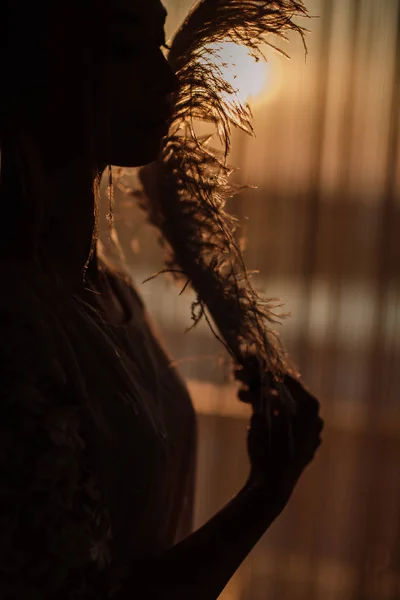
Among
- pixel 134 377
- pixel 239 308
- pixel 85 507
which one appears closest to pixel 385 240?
pixel 239 308

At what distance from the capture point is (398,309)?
4.37 feet

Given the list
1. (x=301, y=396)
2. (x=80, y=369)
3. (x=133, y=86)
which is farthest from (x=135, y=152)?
(x=301, y=396)

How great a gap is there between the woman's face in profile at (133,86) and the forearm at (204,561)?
330 millimetres

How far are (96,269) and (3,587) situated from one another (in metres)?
0.33

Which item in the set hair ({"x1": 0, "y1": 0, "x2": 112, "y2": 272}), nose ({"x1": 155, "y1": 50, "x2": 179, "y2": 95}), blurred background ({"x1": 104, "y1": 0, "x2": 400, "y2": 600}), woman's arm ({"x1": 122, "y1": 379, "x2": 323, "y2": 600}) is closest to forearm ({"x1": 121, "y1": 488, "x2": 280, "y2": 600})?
woman's arm ({"x1": 122, "y1": 379, "x2": 323, "y2": 600})

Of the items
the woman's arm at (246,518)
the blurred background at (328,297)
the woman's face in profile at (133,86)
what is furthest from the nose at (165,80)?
the blurred background at (328,297)

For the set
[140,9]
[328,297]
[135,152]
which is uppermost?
[140,9]

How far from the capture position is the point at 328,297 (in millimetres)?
1309

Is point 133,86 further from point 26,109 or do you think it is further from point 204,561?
point 204,561

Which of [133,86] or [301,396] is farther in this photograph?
[301,396]

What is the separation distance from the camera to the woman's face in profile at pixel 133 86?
0.53m

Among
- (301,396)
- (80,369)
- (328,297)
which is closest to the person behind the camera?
(80,369)

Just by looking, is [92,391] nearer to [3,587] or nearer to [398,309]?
[3,587]

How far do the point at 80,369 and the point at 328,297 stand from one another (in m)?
0.88
